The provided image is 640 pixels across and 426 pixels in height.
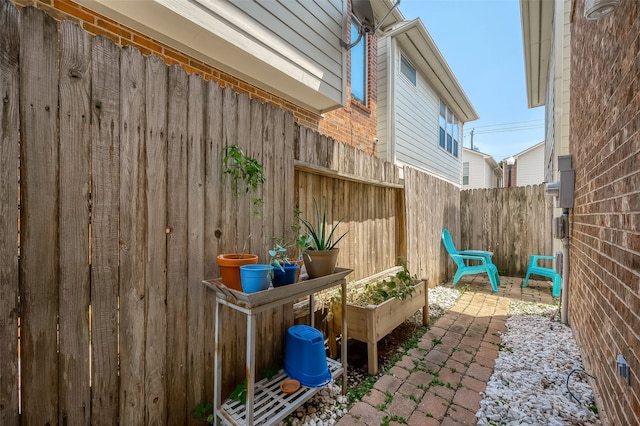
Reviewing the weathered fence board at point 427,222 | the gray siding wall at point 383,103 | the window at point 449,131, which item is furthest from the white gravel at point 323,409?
the window at point 449,131

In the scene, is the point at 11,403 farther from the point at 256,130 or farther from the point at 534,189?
the point at 534,189

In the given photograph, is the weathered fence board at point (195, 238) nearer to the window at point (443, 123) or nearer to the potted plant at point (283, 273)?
the potted plant at point (283, 273)

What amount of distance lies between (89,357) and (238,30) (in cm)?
265

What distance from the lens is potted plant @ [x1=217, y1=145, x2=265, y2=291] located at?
1611mm

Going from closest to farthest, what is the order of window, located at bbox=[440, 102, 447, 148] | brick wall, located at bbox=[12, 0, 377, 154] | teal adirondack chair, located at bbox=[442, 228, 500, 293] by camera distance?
brick wall, located at bbox=[12, 0, 377, 154], teal adirondack chair, located at bbox=[442, 228, 500, 293], window, located at bbox=[440, 102, 447, 148]

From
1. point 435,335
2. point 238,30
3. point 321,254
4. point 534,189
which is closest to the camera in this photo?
point 321,254

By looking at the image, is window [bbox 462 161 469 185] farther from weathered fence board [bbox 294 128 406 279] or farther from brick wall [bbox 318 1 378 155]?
weathered fence board [bbox 294 128 406 279]

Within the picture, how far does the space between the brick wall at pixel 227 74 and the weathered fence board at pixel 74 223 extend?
3.49 ft

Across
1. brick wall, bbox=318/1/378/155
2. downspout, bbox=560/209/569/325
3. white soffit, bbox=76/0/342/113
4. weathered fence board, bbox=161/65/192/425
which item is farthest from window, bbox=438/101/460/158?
weathered fence board, bbox=161/65/192/425

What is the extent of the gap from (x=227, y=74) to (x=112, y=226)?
2.08m

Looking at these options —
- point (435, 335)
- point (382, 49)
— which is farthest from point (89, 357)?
point (382, 49)

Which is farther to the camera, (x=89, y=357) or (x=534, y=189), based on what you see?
(x=534, y=189)

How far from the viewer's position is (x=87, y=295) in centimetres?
125

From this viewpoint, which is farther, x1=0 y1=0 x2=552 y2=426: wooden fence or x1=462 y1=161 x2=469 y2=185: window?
x1=462 y1=161 x2=469 y2=185: window
